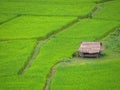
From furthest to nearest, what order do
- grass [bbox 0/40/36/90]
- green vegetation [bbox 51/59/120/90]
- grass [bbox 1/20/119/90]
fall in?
grass [bbox 0/40/36/90]
grass [bbox 1/20/119/90]
green vegetation [bbox 51/59/120/90]

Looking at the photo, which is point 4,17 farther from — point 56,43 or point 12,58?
point 12,58

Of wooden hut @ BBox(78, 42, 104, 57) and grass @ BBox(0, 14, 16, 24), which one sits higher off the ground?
grass @ BBox(0, 14, 16, 24)

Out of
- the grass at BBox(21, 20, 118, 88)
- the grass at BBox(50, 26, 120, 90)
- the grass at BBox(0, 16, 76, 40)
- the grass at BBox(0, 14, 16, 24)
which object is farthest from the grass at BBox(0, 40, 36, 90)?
the grass at BBox(0, 14, 16, 24)

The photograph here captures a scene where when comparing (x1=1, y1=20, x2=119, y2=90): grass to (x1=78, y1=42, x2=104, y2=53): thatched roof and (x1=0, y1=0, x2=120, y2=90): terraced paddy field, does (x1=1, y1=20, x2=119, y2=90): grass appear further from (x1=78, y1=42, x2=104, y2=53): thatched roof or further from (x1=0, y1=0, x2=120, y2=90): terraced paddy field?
(x1=78, y1=42, x2=104, y2=53): thatched roof

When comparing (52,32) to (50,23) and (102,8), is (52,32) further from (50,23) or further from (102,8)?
(102,8)

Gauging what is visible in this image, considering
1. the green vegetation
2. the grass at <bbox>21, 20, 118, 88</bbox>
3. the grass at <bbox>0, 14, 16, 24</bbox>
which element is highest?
the grass at <bbox>0, 14, 16, 24</bbox>

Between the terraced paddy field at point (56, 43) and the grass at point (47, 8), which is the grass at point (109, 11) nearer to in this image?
the terraced paddy field at point (56, 43)

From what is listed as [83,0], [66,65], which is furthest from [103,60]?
[83,0]

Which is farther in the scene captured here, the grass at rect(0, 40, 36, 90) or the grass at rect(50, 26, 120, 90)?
the grass at rect(0, 40, 36, 90)
